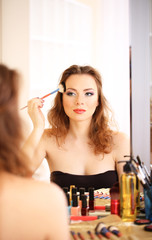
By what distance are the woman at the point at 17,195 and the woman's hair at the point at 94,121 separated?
2.97 ft

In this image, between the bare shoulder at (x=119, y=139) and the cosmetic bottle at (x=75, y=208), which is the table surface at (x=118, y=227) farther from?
the bare shoulder at (x=119, y=139)

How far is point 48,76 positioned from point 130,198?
160cm

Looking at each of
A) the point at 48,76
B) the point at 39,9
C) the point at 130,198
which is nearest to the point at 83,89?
the point at 130,198

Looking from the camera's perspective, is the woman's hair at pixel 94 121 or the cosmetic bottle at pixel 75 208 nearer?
the cosmetic bottle at pixel 75 208

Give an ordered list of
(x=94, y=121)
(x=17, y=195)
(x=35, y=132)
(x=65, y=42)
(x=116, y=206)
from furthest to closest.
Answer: (x=65, y=42), (x=94, y=121), (x=35, y=132), (x=116, y=206), (x=17, y=195)

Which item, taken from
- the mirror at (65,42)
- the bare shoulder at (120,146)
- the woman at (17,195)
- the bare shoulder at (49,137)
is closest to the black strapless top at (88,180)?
the bare shoulder at (120,146)

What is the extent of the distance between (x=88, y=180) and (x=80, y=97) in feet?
1.24

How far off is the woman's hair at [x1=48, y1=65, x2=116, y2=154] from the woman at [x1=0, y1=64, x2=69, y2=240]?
905 mm

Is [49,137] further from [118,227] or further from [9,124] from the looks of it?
[9,124]

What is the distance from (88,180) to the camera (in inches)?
51.5

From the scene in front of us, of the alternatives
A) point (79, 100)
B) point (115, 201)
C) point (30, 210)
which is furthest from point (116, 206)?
point (79, 100)

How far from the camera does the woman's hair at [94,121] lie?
4.78 feet

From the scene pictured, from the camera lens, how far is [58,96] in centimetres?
153

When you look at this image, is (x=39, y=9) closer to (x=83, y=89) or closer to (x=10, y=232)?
(x=83, y=89)
